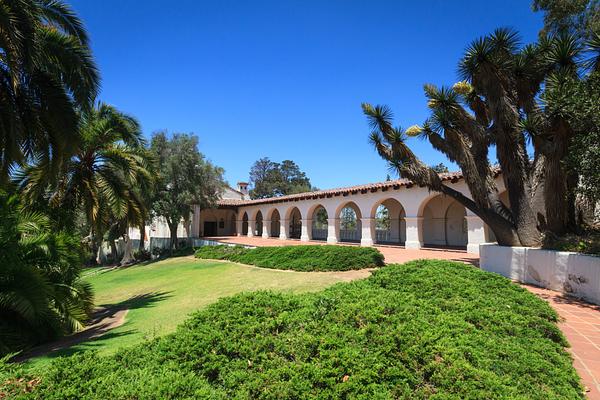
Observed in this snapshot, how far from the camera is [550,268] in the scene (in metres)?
7.99

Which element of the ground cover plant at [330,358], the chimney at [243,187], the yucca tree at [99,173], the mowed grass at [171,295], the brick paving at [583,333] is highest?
the chimney at [243,187]

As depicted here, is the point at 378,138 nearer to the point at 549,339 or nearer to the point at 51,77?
the point at 549,339

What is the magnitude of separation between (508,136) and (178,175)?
74.3 ft

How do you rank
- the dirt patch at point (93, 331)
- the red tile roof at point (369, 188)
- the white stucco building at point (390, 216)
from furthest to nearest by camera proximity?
the white stucco building at point (390, 216), the red tile roof at point (369, 188), the dirt patch at point (93, 331)

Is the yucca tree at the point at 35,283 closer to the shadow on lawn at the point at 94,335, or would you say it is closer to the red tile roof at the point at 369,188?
the shadow on lawn at the point at 94,335

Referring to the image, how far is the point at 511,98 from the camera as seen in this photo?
1049cm

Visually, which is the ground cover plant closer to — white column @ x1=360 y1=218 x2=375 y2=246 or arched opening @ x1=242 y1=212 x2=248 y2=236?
white column @ x1=360 y1=218 x2=375 y2=246

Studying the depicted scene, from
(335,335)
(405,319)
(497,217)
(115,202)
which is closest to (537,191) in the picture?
(497,217)

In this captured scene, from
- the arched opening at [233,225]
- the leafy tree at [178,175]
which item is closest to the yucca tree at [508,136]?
the leafy tree at [178,175]

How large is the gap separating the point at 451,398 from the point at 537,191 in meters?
10.3

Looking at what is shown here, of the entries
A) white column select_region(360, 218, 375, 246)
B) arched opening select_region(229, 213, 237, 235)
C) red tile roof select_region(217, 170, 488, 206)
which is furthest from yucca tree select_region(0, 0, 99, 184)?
arched opening select_region(229, 213, 237, 235)

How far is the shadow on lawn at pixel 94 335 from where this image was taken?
19.9ft

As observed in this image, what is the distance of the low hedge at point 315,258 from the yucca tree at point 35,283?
719 centimetres

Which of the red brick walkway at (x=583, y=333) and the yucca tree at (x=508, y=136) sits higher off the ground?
the yucca tree at (x=508, y=136)
